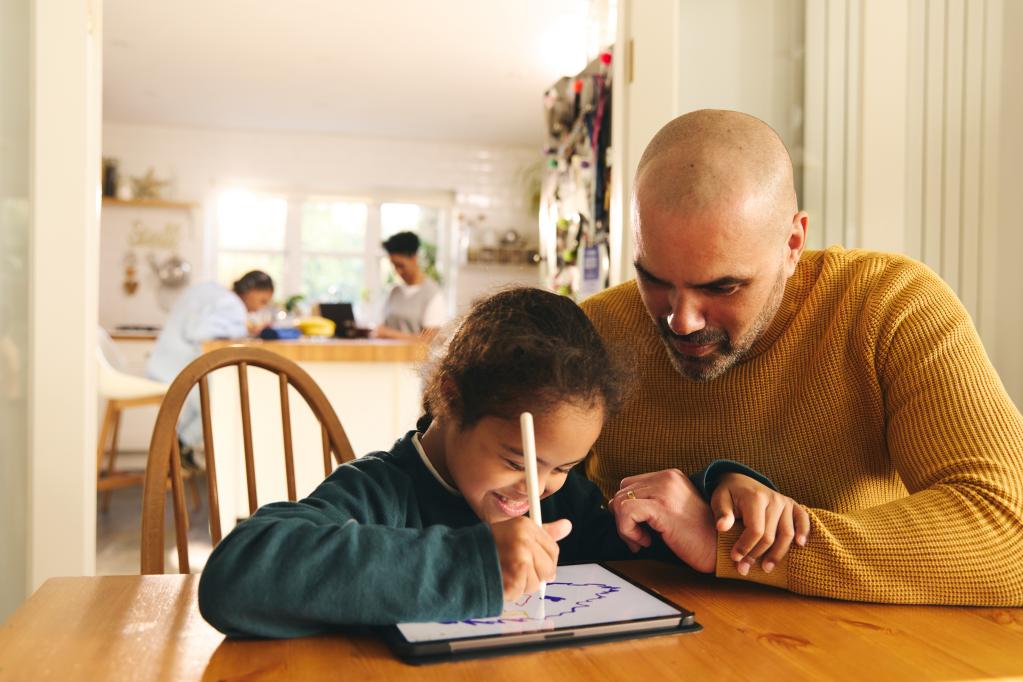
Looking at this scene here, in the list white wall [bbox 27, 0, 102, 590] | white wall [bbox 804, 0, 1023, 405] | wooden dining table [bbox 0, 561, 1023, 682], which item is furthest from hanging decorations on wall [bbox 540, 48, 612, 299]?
wooden dining table [bbox 0, 561, 1023, 682]

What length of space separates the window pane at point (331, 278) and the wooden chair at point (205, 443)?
631 centimetres

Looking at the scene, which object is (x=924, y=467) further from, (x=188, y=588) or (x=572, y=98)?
(x=572, y=98)

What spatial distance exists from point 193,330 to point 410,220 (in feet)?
12.0

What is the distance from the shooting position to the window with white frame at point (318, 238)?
740 cm

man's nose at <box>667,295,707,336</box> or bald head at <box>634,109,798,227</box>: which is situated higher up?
bald head at <box>634,109,798,227</box>

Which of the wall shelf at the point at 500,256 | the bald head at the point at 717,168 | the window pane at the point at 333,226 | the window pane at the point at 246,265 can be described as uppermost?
the window pane at the point at 333,226

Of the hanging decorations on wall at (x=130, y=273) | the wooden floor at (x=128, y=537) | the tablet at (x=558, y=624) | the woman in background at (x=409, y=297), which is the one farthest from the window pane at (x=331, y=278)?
the tablet at (x=558, y=624)

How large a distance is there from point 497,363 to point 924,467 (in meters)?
0.51

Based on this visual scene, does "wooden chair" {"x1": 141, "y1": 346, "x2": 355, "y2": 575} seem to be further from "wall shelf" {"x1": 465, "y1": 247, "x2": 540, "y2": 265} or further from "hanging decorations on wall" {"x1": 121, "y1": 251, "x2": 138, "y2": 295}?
"wall shelf" {"x1": 465, "y1": 247, "x2": 540, "y2": 265}

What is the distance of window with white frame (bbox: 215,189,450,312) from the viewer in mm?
7402

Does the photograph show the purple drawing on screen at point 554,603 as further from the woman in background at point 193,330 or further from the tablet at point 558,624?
the woman in background at point 193,330

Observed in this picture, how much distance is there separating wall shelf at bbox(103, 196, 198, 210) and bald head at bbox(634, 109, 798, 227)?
6483 mm

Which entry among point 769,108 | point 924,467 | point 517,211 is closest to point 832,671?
point 924,467

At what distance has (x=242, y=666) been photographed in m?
0.68
